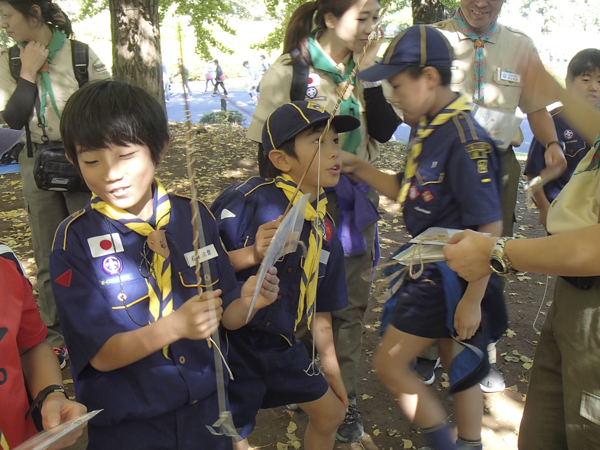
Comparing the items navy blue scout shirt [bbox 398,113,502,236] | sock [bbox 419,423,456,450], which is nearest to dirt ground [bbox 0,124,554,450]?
navy blue scout shirt [bbox 398,113,502,236]

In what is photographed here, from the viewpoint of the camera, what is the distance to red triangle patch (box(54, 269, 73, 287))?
1.64 metres

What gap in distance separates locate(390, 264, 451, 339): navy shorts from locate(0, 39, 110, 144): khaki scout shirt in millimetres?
2504

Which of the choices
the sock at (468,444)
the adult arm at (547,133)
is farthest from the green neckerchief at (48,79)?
the adult arm at (547,133)

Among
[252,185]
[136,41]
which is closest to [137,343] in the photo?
[252,185]

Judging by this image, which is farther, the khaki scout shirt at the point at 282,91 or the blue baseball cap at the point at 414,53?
the khaki scout shirt at the point at 282,91

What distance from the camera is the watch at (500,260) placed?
1.76 m

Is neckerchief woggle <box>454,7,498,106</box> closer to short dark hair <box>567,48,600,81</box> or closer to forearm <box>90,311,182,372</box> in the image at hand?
short dark hair <box>567,48,600,81</box>

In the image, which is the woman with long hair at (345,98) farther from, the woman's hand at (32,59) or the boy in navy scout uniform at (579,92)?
the boy in navy scout uniform at (579,92)

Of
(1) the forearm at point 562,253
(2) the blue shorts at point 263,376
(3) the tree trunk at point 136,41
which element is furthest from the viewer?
(3) the tree trunk at point 136,41

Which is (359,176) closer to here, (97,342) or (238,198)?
(238,198)

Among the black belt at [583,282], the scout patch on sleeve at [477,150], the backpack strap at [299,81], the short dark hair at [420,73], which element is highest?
the short dark hair at [420,73]

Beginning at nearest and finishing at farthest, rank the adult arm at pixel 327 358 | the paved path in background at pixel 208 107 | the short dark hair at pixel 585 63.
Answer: the adult arm at pixel 327 358, the short dark hair at pixel 585 63, the paved path in background at pixel 208 107

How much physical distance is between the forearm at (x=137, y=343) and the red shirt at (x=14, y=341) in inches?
10.4

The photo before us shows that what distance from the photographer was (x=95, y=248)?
1704mm
